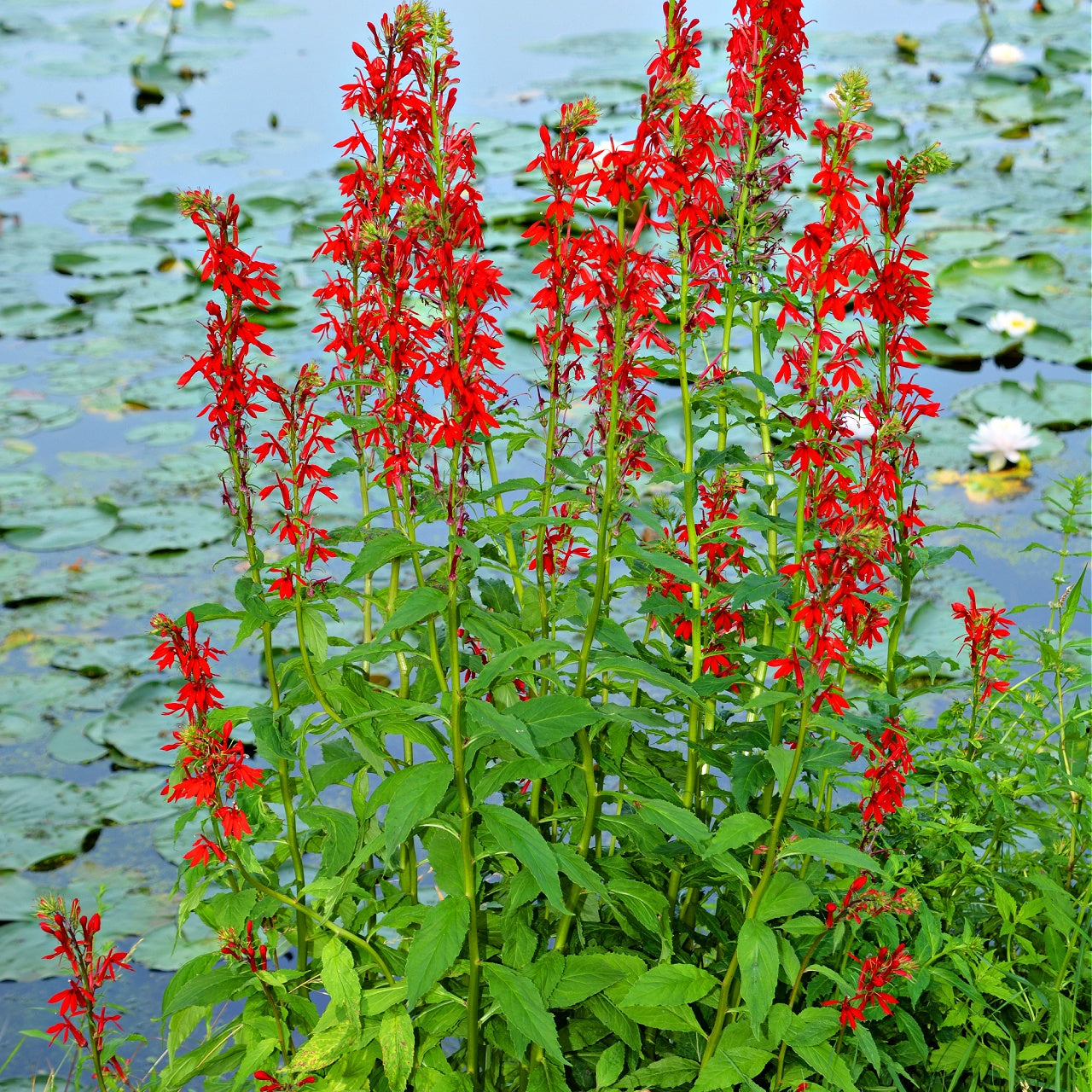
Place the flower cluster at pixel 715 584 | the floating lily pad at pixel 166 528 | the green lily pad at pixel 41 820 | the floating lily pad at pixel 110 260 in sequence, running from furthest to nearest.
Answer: the floating lily pad at pixel 110 260
the floating lily pad at pixel 166 528
the green lily pad at pixel 41 820
the flower cluster at pixel 715 584

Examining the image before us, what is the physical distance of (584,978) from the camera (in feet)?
5.30

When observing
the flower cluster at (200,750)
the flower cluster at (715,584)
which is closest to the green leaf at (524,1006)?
the flower cluster at (200,750)

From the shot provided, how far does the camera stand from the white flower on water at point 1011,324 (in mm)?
4676

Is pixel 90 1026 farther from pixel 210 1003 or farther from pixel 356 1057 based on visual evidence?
pixel 356 1057

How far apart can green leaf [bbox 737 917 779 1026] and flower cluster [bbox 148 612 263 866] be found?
2.14 ft

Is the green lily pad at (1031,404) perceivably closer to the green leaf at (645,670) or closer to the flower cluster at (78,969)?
the green leaf at (645,670)

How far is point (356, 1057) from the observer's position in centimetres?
170

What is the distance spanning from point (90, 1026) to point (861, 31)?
28.1ft

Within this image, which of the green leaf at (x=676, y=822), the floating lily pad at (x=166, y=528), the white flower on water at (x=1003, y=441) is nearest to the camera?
the green leaf at (x=676, y=822)

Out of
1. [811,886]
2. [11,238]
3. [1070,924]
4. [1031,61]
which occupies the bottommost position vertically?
[1070,924]

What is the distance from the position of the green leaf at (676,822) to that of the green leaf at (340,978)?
450mm

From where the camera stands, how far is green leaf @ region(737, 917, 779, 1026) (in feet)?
4.71

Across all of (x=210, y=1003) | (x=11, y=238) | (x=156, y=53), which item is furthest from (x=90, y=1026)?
(x=156, y=53)

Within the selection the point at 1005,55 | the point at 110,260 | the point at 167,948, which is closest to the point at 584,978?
the point at 167,948
